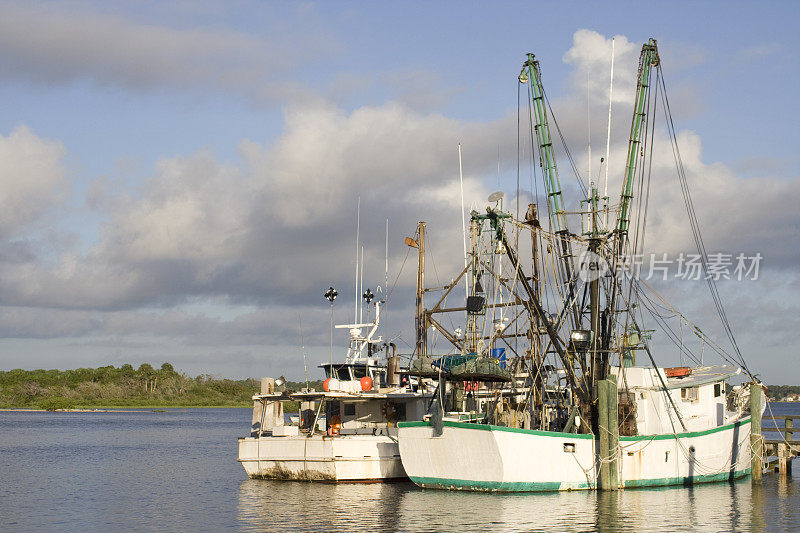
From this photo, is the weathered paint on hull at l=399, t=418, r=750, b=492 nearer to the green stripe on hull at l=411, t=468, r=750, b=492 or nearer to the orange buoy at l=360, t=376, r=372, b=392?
the green stripe on hull at l=411, t=468, r=750, b=492

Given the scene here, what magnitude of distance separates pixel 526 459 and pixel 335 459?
935 cm

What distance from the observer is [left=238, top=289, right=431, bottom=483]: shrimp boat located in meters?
42.2

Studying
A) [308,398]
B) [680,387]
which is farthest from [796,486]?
[308,398]

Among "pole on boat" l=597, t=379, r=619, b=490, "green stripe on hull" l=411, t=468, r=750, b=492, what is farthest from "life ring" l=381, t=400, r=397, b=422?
"pole on boat" l=597, t=379, r=619, b=490

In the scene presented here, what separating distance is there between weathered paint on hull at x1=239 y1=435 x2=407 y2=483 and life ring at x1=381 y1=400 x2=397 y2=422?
3.59 meters

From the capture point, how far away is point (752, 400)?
144 ft

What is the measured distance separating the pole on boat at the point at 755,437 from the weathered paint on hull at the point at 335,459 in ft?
56.0

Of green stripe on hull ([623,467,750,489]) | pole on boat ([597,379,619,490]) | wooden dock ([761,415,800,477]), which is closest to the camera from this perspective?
pole on boat ([597,379,619,490])

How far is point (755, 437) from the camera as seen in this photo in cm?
4416

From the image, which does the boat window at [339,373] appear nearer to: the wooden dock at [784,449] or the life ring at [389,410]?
the life ring at [389,410]

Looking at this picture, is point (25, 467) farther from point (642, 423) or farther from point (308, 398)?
point (642, 423)

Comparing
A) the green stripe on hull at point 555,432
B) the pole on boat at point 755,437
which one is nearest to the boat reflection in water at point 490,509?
the pole on boat at point 755,437

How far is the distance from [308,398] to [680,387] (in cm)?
1801

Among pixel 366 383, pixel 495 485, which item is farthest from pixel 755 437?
pixel 366 383
